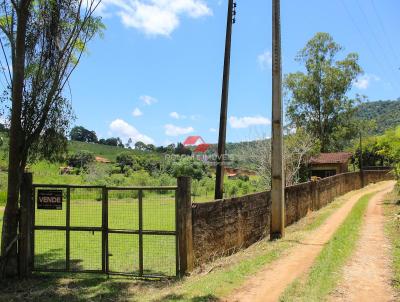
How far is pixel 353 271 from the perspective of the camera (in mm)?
8953

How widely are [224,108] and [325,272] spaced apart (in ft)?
27.4

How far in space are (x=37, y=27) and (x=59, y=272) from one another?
5.31m

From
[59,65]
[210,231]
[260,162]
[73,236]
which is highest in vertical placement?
[59,65]

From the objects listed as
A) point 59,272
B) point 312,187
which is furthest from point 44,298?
point 312,187

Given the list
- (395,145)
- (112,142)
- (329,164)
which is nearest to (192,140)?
(329,164)

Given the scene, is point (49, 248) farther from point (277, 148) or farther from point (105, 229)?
point (277, 148)

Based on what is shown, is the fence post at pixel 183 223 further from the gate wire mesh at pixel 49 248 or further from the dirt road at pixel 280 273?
the gate wire mesh at pixel 49 248

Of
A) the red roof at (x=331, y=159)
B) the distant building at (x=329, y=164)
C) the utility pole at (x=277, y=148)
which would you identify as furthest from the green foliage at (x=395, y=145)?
the distant building at (x=329, y=164)

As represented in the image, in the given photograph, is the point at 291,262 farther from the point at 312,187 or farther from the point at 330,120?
the point at 330,120

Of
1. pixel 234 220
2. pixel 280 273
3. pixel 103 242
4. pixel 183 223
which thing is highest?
pixel 183 223

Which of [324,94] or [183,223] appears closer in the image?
[183,223]

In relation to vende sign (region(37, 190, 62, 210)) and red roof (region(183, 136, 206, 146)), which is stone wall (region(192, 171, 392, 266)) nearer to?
vende sign (region(37, 190, 62, 210))

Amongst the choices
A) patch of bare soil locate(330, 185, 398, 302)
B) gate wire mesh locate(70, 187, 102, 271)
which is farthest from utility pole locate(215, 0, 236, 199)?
A: patch of bare soil locate(330, 185, 398, 302)

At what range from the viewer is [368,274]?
28.7 feet
